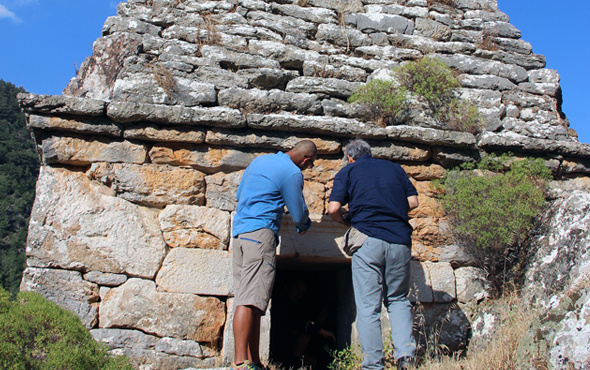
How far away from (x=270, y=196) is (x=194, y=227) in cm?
83

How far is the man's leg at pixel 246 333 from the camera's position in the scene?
3318 mm

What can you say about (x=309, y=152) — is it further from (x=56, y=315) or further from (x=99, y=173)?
(x=56, y=315)

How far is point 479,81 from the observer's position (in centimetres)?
547

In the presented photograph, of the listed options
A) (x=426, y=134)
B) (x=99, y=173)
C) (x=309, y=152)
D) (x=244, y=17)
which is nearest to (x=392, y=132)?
(x=426, y=134)

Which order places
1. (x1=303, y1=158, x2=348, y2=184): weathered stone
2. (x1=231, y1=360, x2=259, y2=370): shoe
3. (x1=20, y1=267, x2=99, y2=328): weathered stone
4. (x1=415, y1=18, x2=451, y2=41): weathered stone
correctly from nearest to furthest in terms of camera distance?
(x1=231, y1=360, x2=259, y2=370): shoe
(x1=20, y1=267, x2=99, y2=328): weathered stone
(x1=303, y1=158, x2=348, y2=184): weathered stone
(x1=415, y1=18, x2=451, y2=41): weathered stone

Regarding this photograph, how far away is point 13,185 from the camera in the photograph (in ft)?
54.9

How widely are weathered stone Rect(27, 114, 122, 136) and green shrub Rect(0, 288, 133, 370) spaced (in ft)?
4.96

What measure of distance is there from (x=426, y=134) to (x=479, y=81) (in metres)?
1.30

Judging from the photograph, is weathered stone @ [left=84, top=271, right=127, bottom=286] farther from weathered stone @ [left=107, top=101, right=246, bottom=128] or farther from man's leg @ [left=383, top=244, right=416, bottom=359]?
man's leg @ [left=383, top=244, right=416, bottom=359]

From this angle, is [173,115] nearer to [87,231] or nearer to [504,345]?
[87,231]

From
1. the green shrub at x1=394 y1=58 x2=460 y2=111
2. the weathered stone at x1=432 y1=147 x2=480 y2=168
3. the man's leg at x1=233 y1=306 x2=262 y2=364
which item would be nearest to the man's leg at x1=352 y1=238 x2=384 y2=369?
the man's leg at x1=233 y1=306 x2=262 y2=364

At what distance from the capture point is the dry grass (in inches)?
131

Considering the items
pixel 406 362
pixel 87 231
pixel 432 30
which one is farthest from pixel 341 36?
pixel 406 362

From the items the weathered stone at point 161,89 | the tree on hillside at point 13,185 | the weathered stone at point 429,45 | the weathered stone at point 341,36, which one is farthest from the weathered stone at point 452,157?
the tree on hillside at point 13,185
